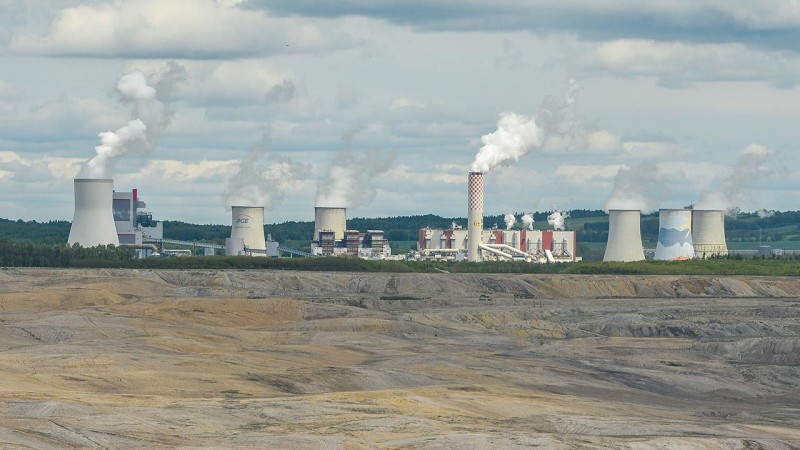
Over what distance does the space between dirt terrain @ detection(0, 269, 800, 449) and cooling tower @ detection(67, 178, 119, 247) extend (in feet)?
26.5

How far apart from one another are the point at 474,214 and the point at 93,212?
56.3 metres

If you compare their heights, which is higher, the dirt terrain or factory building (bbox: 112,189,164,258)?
factory building (bbox: 112,189,164,258)

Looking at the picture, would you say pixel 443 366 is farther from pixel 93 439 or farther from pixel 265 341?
pixel 93 439

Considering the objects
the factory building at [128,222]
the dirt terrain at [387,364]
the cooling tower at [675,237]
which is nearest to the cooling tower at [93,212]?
the dirt terrain at [387,364]

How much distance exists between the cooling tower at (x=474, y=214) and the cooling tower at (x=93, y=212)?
49571mm

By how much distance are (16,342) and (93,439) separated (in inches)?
1457

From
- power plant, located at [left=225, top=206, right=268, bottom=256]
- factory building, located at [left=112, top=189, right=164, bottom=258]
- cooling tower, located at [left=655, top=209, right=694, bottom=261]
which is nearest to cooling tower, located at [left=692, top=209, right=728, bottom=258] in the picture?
cooling tower, located at [left=655, top=209, right=694, bottom=261]

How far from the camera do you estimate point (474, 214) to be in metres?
187

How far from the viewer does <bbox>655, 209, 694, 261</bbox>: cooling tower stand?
177625mm

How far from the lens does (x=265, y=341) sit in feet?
294

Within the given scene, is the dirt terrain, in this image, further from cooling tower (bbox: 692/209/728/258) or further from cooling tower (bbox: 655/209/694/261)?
cooling tower (bbox: 692/209/728/258)

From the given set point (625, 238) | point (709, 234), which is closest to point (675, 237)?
point (625, 238)

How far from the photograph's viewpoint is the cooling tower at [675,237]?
17762cm

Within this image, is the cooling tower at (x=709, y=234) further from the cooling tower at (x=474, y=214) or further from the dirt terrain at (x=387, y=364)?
the dirt terrain at (x=387, y=364)
